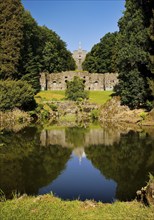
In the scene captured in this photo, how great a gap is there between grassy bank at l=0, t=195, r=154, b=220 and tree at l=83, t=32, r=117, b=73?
2562 inches

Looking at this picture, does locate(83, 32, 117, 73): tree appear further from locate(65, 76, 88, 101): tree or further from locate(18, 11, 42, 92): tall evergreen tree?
locate(18, 11, 42, 92): tall evergreen tree

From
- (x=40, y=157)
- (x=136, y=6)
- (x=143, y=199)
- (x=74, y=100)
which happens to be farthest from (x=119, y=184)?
(x=74, y=100)

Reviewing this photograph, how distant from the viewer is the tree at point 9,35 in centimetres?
4562

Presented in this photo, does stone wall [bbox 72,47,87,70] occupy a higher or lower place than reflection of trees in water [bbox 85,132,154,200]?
higher

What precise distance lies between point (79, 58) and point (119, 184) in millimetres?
109319

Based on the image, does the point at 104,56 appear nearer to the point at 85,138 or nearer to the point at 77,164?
the point at 85,138

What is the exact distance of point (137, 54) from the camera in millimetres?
36000

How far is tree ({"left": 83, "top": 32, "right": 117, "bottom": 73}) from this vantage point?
7598cm

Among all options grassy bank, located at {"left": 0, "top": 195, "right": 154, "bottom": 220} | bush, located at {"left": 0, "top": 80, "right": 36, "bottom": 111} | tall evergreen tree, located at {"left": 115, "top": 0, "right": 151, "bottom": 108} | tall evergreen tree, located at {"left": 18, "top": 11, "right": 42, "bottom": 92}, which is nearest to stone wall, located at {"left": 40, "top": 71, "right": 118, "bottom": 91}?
tall evergreen tree, located at {"left": 18, "top": 11, "right": 42, "bottom": 92}

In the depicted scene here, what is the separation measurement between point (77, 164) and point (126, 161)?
2.75 meters

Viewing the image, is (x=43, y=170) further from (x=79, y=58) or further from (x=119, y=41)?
(x=79, y=58)

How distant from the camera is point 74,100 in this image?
51062mm

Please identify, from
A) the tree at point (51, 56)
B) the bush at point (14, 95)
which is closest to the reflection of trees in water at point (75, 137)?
the bush at point (14, 95)

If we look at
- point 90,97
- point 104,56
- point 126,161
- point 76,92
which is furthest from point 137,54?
point 104,56
